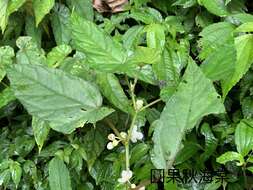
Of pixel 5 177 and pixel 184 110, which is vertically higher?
pixel 184 110

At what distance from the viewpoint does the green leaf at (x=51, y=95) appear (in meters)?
0.81

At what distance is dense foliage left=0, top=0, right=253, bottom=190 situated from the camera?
0.82 metres

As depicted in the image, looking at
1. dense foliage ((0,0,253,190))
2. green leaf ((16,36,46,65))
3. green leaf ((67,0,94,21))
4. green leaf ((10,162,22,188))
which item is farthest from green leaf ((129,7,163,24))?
green leaf ((10,162,22,188))

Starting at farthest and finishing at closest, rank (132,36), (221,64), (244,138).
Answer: (132,36)
(244,138)
(221,64)

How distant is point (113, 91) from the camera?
0.99 metres

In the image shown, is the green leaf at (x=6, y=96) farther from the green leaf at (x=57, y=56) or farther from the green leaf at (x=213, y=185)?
the green leaf at (x=213, y=185)

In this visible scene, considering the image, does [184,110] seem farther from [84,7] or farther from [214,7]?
[84,7]

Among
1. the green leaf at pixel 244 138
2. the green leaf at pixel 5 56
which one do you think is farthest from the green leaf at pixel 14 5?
the green leaf at pixel 244 138

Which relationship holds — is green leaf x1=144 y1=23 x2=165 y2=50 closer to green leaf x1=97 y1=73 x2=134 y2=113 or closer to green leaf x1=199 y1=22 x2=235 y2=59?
green leaf x1=199 y1=22 x2=235 y2=59

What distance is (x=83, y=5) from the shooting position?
1371 millimetres

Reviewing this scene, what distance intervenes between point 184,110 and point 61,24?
26.4 inches

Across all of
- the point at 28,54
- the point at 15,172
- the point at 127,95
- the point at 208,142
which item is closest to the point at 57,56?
the point at 28,54

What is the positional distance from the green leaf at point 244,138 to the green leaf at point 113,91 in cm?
24

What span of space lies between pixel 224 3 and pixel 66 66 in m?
Result: 0.41
